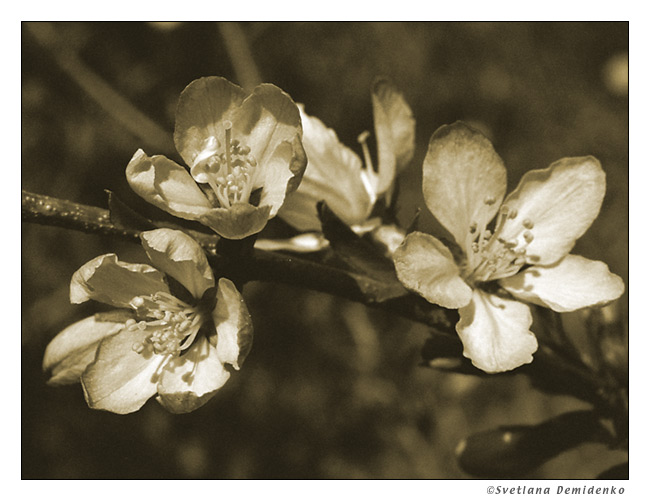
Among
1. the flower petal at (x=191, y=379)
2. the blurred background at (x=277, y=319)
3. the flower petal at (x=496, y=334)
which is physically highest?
the flower petal at (x=191, y=379)

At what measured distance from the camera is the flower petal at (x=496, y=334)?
113cm

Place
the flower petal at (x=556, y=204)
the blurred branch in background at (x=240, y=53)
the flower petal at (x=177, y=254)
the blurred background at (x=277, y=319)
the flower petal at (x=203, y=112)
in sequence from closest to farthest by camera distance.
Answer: the flower petal at (x=177, y=254), the flower petal at (x=203, y=112), the flower petal at (x=556, y=204), the blurred branch in background at (x=240, y=53), the blurred background at (x=277, y=319)

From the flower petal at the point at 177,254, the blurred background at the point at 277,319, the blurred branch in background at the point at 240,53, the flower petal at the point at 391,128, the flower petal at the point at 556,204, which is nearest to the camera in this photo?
the flower petal at the point at 177,254

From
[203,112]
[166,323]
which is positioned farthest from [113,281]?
[203,112]

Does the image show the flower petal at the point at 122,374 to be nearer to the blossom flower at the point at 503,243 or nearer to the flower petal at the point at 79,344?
the flower petal at the point at 79,344

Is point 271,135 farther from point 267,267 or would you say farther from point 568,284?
point 568,284

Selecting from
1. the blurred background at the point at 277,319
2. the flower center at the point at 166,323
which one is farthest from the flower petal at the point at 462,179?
the blurred background at the point at 277,319

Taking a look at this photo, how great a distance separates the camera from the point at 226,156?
3.97 ft

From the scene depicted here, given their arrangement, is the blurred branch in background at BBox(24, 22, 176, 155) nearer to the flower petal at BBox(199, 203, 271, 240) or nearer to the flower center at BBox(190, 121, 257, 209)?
the flower center at BBox(190, 121, 257, 209)

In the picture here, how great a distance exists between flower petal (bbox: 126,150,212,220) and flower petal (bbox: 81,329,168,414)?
0.77 feet

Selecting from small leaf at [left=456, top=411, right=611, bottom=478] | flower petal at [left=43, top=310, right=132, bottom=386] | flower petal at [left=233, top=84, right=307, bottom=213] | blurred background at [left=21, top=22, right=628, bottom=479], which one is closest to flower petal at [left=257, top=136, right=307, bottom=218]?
flower petal at [left=233, top=84, right=307, bottom=213]

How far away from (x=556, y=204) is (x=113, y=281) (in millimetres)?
839

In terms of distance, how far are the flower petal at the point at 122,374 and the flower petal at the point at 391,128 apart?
591 mm
